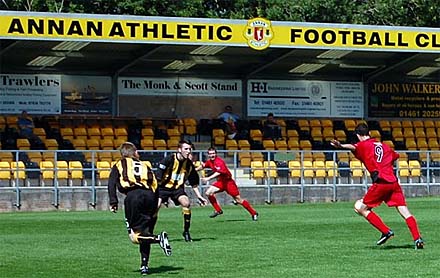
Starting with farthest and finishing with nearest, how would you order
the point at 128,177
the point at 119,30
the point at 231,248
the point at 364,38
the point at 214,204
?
1. the point at 364,38
2. the point at 119,30
3. the point at 214,204
4. the point at 231,248
5. the point at 128,177

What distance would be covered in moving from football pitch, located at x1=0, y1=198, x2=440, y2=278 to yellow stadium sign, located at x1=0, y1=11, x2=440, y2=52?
6969 millimetres

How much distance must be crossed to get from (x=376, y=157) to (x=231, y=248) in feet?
9.05

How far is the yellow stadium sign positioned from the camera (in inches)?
1283

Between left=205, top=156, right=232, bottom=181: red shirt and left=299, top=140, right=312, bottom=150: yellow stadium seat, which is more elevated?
left=299, top=140, right=312, bottom=150: yellow stadium seat

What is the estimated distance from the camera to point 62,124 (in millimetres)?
→ 37500

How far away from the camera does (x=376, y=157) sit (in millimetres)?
16578

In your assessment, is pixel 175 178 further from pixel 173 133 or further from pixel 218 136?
pixel 218 136

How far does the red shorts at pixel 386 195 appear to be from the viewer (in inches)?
655

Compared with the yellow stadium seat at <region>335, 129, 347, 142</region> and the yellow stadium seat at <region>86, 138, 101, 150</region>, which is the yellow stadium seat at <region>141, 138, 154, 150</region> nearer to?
the yellow stadium seat at <region>86, 138, 101, 150</region>

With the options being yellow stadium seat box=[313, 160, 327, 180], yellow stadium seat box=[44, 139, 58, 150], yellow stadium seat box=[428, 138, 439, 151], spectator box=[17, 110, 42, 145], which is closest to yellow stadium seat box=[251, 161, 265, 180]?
yellow stadium seat box=[313, 160, 327, 180]

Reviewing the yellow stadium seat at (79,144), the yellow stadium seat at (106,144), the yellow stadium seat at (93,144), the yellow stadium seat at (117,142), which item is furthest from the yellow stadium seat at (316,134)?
the yellow stadium seat at (79,144)

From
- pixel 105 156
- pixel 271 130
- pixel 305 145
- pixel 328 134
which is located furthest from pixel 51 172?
pixel 328 134

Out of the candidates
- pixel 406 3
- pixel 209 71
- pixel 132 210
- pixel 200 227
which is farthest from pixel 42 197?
pixel 406 3

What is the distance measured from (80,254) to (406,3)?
131 feet
